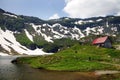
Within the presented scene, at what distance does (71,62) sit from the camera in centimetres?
10006

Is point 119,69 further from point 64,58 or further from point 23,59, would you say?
point 23,59

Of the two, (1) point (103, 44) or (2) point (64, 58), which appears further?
(1) point (103, 44)

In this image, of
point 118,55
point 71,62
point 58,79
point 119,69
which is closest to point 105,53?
point 118,55

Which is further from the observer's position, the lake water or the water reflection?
the lake water

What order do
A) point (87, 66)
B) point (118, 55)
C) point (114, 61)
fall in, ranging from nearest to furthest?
point (87, 66), point (114, 61), point (118, 55)

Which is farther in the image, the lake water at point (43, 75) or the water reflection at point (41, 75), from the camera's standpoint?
the lake water at point (43, 75)

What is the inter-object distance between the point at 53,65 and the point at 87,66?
1522 cm

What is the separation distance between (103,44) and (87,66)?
74472 millimetres

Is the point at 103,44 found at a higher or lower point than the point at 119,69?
higher

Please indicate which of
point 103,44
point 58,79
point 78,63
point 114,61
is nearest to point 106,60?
point 114,61

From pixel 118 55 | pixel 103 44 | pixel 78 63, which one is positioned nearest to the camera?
pixel 78 63

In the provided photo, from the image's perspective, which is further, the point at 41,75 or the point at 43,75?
the point at 43,75

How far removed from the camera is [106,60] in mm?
105688

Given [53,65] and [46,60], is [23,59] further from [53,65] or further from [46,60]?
[53,65]
